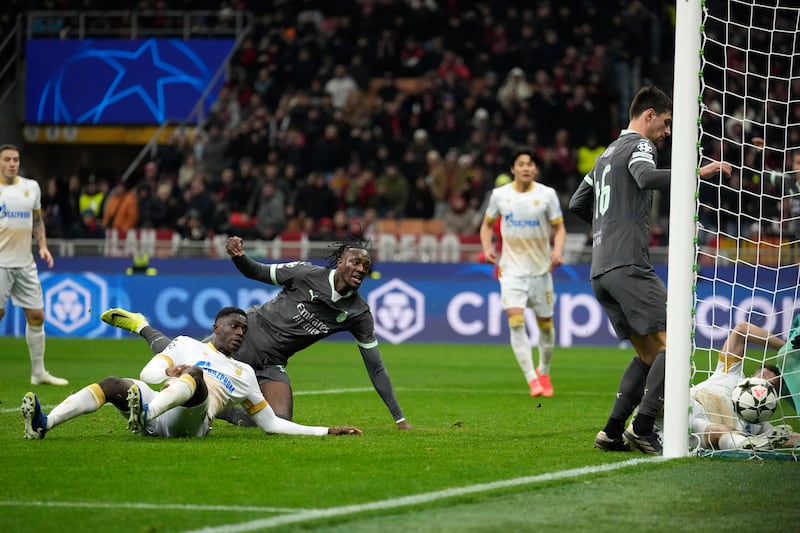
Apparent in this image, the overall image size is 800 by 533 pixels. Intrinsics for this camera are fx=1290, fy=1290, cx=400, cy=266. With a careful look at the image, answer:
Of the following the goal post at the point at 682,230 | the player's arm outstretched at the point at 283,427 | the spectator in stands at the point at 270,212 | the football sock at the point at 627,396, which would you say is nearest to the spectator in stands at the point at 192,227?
the spectator in stands at the point at 270,212

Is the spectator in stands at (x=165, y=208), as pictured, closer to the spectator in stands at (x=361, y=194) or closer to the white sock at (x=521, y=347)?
the spectator in stands at (x=361, y=194)

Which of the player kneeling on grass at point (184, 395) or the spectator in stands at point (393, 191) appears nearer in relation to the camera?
the player kneeling on grass at point (184, 395)

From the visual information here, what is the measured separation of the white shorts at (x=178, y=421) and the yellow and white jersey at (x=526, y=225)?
5418 mm

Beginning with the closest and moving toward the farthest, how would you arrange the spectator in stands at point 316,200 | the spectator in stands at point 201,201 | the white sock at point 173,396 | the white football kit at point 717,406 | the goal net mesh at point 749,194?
1. the white sock at point 173,396
2. the white football kit at point 717,406
3. the goal net mesh at point 749,194
4. the spectator in stands at point 316,200
5. the spectator in stands at point 201,201

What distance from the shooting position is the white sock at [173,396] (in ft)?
25.4

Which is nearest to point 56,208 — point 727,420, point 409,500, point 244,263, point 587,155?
point 587,155

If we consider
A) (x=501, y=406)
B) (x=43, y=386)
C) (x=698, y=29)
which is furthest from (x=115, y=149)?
(x=698, y=29)

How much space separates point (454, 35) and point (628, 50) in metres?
3.51

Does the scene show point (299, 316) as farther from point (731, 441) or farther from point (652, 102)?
point (731, 441)

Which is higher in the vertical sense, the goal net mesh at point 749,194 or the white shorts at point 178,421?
the goal net mesh at point 749,194

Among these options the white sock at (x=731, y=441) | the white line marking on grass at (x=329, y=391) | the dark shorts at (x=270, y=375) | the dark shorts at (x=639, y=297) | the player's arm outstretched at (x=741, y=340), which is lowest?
the white line marking on grass at (x=329, y=391)

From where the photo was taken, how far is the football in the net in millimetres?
8203

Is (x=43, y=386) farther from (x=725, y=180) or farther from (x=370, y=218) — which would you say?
(x=725, y=180)

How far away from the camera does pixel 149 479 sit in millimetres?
6551
